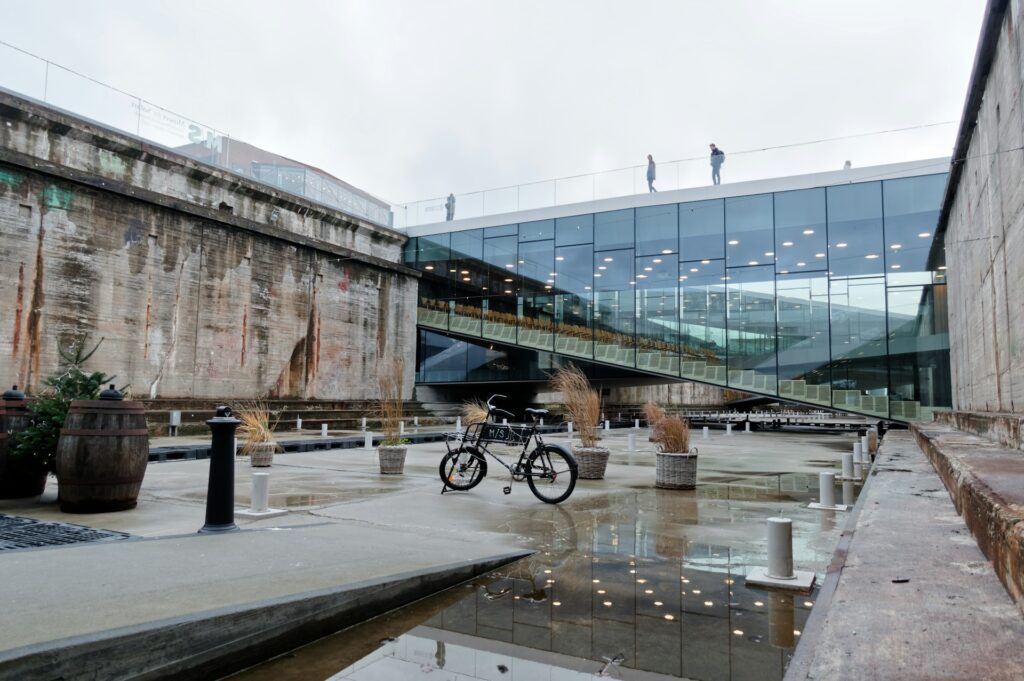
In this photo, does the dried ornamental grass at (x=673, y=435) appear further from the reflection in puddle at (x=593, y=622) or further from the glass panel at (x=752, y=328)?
the glass panel at (x=752, y=328)

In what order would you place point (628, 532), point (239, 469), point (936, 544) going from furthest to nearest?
1. point (239, 469)
2. point (628, 532)
3. point (936, 544)

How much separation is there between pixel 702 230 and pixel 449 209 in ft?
48.0

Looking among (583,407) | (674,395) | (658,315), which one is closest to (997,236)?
(583,407)

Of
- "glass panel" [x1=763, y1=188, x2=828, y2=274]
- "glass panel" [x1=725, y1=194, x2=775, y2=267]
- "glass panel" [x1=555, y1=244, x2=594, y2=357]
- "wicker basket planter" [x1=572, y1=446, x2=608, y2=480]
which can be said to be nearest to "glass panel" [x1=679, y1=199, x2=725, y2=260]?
"glass panel" [x1=725, y1=194, x2=775, y2=267]

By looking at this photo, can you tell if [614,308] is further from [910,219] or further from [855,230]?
[910,219]

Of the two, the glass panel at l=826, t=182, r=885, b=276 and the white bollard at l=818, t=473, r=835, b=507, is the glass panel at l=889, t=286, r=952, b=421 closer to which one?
the glass panel at l=826, t=182, r=885, b=276

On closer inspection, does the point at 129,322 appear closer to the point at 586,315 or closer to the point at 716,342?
the point at 586,315

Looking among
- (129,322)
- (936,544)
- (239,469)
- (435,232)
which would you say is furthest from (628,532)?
(435,232)

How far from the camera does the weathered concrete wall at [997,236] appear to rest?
22.3 feet

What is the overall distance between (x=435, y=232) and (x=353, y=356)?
31.1 feet

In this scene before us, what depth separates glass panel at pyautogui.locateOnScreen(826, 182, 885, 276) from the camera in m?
25.5

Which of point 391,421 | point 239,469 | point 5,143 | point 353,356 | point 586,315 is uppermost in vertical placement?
point 5,143

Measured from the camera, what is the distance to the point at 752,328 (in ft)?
88.2

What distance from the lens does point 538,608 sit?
4.07 metres
